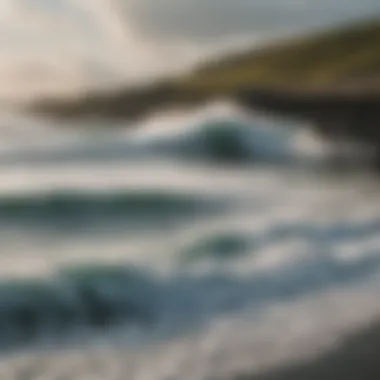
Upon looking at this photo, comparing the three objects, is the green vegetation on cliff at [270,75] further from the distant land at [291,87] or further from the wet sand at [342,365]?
the wet sand at [342,365]

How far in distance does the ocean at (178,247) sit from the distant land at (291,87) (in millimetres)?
21

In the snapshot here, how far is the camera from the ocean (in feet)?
2.27

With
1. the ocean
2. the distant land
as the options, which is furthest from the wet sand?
the distant land

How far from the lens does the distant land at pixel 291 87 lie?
852mm

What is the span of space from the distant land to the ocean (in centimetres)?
2

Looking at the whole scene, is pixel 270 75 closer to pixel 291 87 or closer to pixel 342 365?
pixel 291 87

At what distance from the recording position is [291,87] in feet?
2.94

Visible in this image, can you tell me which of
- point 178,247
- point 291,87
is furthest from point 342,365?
point 291,87

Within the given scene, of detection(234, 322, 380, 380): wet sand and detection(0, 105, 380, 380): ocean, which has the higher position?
detection(0, 105, 380, 380): ocean

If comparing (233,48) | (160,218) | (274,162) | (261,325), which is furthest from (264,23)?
(261,325)

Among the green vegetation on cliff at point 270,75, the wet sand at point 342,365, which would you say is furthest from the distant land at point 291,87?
the wet sand at point 342,365

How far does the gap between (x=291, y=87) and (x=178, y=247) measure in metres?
0.26

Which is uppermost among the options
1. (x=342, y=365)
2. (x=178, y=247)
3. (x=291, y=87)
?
(x=291, y=87)

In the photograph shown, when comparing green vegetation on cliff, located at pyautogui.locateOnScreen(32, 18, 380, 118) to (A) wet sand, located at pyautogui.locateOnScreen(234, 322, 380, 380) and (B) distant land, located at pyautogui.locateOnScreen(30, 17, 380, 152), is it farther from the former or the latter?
(A) wet sand, located at pyautogui.locateOnScreen(234, 322, 380, 380)
